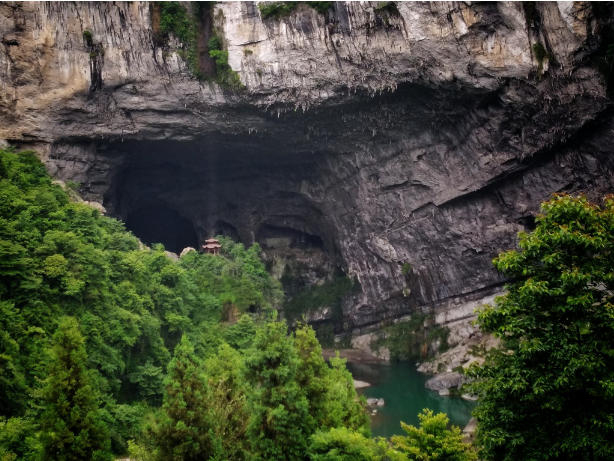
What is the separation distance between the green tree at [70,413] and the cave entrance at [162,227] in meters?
32.8

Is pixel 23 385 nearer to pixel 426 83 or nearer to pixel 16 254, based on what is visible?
pixel 16 254

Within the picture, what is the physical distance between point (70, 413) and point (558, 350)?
8727mm

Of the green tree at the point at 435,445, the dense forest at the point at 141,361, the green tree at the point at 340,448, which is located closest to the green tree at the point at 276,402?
the dense forest at the point at 141,361

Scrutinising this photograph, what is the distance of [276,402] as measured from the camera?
1158 centimetres

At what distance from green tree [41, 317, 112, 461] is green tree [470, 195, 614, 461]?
709 centimetres

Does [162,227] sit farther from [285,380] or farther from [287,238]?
[285,380]

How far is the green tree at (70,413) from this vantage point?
10734mm

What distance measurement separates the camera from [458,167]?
103 feet

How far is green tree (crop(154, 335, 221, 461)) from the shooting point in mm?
11445

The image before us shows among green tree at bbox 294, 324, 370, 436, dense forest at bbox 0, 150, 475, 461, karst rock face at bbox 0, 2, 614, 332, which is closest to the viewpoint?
dense forest at bbox 0, 150, 475, 461

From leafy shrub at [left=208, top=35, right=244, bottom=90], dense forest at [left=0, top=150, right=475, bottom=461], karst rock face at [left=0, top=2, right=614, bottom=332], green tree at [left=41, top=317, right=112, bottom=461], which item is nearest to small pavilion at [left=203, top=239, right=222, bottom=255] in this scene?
dense forest at [left=0, top=150, right=475, bottom=461]

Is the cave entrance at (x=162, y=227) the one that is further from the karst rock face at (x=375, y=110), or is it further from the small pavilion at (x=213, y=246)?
the small pavilion at (x=213, y=246)

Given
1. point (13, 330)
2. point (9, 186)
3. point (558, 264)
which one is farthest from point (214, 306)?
point (558, 264)

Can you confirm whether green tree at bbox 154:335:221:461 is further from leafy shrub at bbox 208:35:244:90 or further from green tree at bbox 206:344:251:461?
leafy shrub at bbox 208:35:244:90
